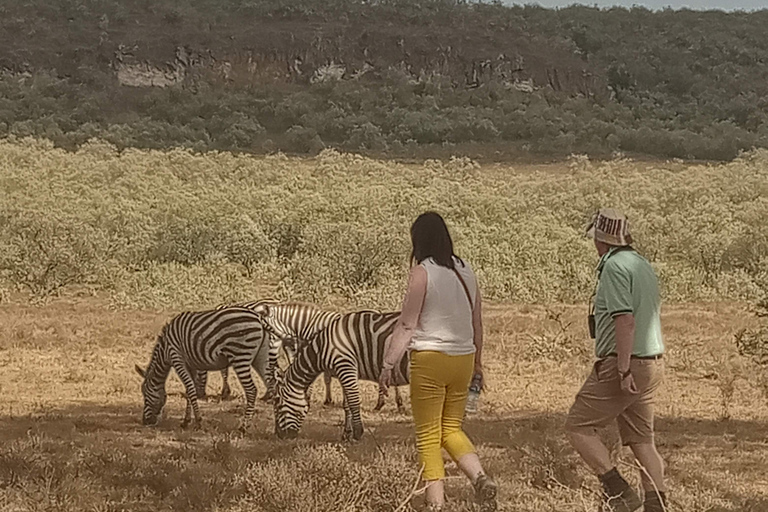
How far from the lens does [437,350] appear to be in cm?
620

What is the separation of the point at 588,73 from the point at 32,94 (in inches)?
1335

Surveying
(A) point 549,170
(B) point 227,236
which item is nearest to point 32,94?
(A) point 549,170

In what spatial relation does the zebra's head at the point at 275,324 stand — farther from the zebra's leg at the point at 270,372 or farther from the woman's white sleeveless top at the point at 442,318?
the woman's white sleeveless top at the point at 442,318

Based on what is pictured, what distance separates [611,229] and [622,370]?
83cm

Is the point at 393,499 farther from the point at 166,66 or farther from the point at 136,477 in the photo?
the point at 166,66

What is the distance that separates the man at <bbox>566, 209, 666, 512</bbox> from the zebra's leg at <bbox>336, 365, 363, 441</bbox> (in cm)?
360

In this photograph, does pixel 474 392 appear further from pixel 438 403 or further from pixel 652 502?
pixel 652 502

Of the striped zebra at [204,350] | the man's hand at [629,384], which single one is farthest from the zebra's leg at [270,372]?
the man's hand at [629,384]

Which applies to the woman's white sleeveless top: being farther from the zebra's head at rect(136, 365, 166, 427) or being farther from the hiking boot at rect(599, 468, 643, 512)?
the zebra's head at rect(136, 365, 166, 427)

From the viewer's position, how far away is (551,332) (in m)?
17.5

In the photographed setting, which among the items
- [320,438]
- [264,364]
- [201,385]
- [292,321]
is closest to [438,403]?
[320,438]

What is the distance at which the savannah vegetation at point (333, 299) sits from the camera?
7871 millimetres

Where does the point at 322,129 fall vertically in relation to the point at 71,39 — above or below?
below

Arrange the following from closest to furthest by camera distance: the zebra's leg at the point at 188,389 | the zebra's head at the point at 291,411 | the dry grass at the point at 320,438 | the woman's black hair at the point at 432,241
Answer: the woman's black hair at the point at 432,241 < the dry grass at the point at 320,438 < the zebra's head at the point at 291,411 < the zebra's leg at the point at 188,389
